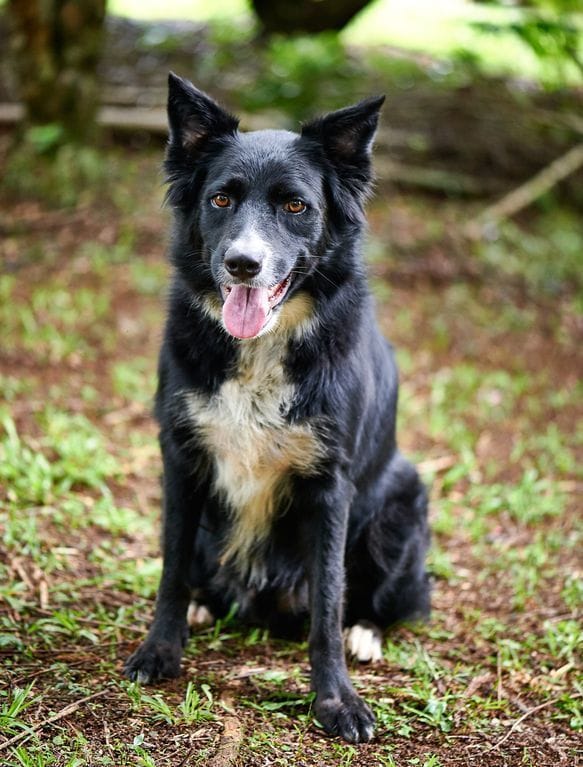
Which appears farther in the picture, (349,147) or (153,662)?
(349,147)

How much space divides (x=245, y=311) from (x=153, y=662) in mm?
1401

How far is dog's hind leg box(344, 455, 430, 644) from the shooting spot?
406 cm

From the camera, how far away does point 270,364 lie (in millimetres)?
3580

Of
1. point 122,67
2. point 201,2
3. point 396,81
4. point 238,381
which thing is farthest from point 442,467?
point 201,2

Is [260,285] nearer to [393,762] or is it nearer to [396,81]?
[393,762]

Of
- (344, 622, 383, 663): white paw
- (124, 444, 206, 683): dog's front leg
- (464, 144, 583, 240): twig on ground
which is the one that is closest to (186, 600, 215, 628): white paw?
(124, 444, 206, 683): dog's front leg

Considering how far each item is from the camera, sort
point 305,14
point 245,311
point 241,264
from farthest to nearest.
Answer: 1. point 305,14
2. point 245,311
3. point 241,264

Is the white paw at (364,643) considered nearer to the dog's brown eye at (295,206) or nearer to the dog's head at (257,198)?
the dog's head at (257,198)

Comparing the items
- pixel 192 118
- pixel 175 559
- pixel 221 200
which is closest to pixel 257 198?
pixel 221 200

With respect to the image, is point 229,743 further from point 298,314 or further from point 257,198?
point 257,198

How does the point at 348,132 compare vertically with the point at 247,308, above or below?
above

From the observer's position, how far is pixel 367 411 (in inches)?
149

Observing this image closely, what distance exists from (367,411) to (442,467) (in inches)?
97.1

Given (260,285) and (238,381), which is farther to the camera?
(238,381)
